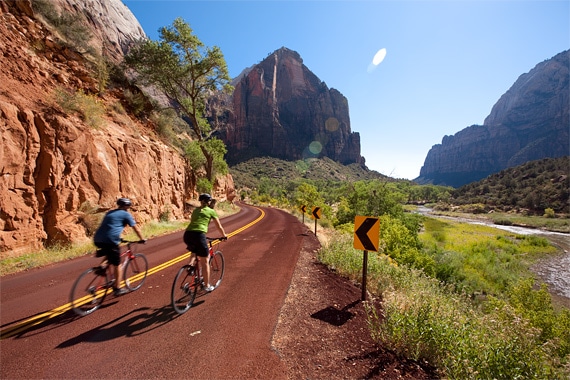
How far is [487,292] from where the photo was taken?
18656mm

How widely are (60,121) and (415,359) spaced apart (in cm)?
1334

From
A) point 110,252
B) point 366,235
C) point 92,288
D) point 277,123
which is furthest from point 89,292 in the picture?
point 277,123

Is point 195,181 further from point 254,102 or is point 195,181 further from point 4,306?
point 254,102

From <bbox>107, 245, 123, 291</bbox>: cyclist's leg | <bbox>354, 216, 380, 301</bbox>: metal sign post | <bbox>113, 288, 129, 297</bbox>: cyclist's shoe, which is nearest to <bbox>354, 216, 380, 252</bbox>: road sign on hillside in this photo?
<bbox>354, 216, 380, 301</bbox>: metal sign post

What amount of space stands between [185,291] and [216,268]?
59.9 inches

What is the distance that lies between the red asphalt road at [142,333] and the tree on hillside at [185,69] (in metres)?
19.2

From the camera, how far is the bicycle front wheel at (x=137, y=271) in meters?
6.03

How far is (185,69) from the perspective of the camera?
21.7 metres

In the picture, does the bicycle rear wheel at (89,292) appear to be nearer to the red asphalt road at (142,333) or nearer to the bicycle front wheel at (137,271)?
the red asphalt road at (142,333)

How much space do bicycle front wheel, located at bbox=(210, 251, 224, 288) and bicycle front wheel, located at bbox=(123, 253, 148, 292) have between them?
5.31 ft

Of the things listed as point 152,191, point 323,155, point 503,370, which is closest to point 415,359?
point 503,370

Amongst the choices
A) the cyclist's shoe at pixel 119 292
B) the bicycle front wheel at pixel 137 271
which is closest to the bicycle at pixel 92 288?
the cyclist's shoe at pixel 119 292

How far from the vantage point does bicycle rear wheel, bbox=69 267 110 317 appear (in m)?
4.63

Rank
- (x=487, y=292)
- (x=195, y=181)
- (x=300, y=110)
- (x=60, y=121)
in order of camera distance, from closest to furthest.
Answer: (x=60, y=121)
(x=487, y=292)
(x=195, y=181)
(x=300, y=110)
